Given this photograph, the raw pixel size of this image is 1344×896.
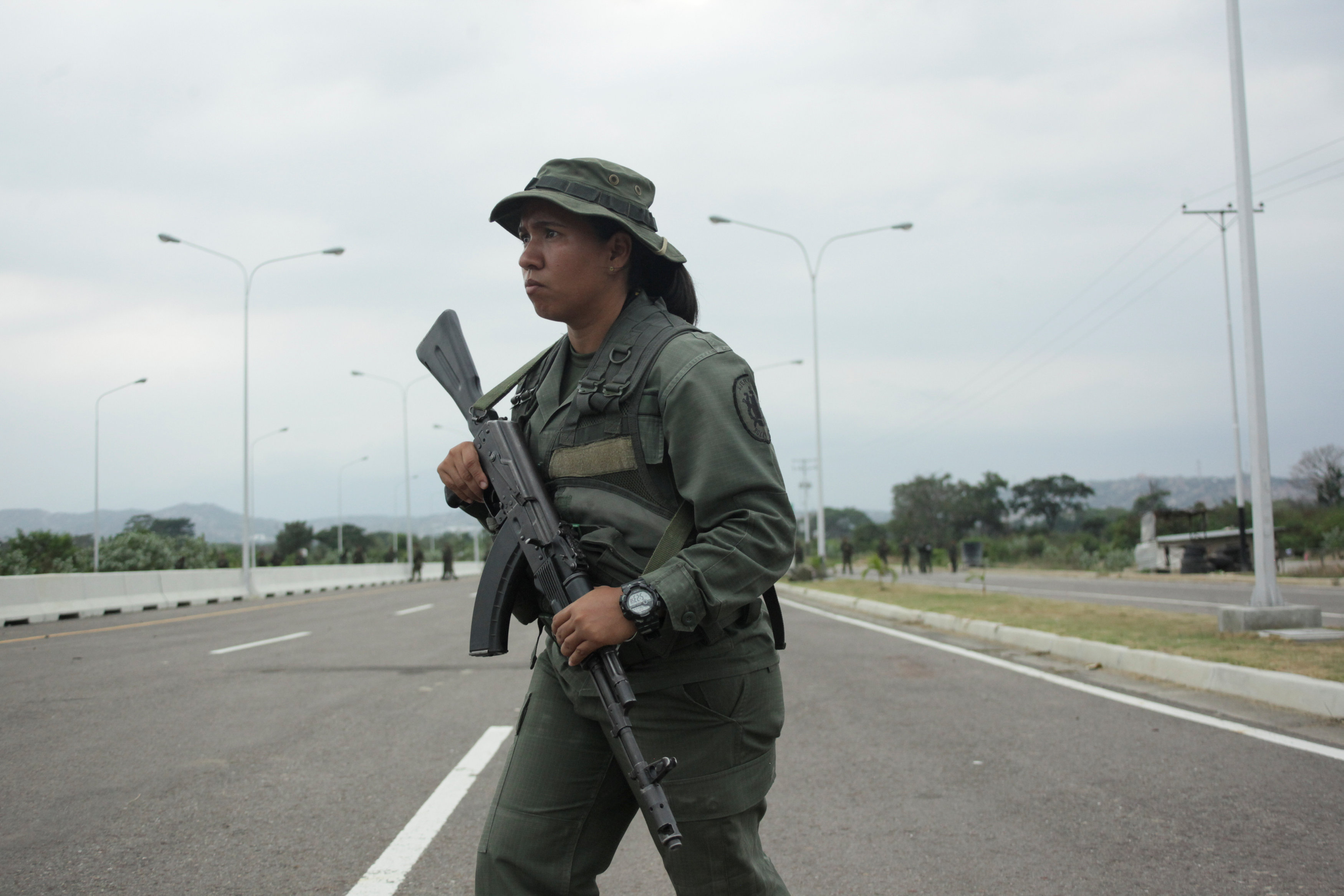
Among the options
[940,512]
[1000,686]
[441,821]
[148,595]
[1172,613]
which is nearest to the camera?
[441,821]

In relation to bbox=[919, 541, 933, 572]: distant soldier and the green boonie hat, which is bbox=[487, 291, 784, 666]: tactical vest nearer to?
the green boonie hat

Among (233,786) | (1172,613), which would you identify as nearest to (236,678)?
(233,786)

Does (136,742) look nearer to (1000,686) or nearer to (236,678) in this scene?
(236,678)

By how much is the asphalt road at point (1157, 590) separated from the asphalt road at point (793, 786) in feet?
24.7

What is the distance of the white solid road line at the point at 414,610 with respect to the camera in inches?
655

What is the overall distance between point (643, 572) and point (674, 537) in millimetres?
97

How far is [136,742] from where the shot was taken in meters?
5.84

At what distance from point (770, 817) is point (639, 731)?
2737mm

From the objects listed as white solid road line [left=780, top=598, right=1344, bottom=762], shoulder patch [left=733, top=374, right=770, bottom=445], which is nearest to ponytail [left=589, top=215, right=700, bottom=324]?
shoulder patch [left=733, top=374, right=770, bottom=445]

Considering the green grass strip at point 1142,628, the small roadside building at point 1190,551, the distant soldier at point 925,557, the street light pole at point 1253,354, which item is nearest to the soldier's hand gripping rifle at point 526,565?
the green grass strip at point 1142,628

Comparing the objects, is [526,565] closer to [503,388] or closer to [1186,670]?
[503,388]

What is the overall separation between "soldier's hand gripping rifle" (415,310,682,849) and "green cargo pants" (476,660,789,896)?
0.08 meters

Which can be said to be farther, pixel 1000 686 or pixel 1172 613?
pixel 1172 613

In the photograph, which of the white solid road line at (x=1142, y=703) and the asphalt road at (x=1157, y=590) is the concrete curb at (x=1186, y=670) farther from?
the asphalt road at (x=1157, y=590)
